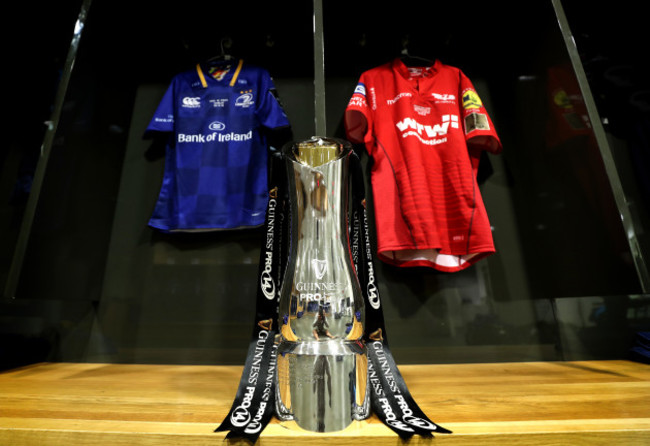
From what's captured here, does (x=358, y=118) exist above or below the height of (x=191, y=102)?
below

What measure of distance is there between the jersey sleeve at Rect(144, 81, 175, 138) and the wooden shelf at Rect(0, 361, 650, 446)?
0.80m

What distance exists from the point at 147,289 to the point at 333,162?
0.95m

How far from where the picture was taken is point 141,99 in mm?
1352

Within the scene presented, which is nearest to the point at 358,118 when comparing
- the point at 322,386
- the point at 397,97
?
the point at 397,97

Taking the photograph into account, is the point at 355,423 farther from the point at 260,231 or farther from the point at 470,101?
the point at 470,101

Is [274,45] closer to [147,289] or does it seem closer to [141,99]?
[141,99]

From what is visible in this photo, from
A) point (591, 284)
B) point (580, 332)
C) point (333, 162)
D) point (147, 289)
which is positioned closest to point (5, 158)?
point (147, 289)

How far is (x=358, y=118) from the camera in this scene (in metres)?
1.14

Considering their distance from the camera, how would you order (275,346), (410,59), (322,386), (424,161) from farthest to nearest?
(410,59)
(424,161)
(275,346)
(322,386)

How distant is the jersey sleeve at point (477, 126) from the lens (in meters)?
1.09

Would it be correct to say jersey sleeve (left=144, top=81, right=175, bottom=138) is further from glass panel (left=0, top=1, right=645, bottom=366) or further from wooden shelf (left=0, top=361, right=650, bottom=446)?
wooden shelf (left=0, top=361, right=650, bottom=446)

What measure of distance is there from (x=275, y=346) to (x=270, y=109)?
0.84m

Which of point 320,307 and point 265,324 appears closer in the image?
point 320,307

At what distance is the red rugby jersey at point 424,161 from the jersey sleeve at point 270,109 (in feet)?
0.74
